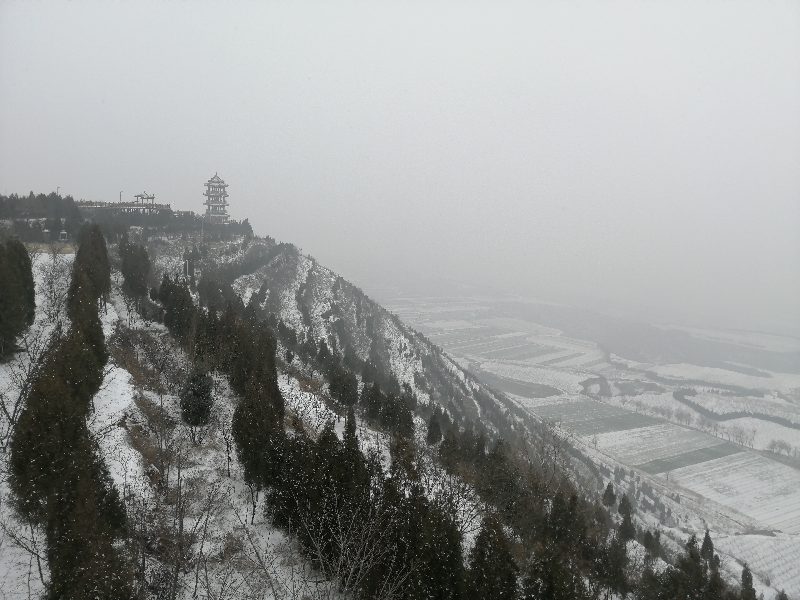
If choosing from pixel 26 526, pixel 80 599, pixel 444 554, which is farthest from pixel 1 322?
pixel 444 554

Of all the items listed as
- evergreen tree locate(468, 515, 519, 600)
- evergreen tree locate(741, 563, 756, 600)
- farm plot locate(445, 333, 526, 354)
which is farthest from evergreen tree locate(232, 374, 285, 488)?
farm plot locate(445, 333, 526, 354)

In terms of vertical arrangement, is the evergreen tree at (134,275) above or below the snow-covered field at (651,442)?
above

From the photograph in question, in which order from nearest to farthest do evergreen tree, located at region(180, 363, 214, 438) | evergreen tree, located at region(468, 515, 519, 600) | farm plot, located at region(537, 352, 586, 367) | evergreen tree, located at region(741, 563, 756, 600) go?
evergreen tree, located at region(468, 515, 519, 600) → evergreen tree, located at region(180, 363, 214, 438) → evergreen tree, located at region(741, 563, 756, 600) → farm plot, located at region(537, 352, 586, 367)

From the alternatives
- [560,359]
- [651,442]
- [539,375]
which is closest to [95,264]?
[651,442]

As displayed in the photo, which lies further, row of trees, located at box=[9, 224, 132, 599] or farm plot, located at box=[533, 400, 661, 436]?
farm plot, located at box=[533, 400, 661, 436]

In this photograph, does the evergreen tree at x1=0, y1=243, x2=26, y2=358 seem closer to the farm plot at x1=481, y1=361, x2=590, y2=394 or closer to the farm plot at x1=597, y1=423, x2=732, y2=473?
the farm plot at x1=597, y1=423, x2=732, y2=473

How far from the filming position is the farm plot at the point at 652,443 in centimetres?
7688

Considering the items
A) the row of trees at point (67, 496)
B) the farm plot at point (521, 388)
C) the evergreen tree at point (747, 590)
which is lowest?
the farm plot at point (521, 388)

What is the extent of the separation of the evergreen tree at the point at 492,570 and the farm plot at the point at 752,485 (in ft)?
220

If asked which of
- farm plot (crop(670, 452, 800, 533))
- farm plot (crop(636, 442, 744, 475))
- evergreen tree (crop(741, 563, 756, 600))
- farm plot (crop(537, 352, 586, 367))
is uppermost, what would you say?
evergreen tree (crop(741, 563, 756, 600))

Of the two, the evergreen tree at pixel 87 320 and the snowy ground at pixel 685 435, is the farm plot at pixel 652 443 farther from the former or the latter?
the evergreen tree at pixel 87 320

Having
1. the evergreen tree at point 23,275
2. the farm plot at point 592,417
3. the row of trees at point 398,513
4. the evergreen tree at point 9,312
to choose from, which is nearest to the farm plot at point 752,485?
the farm plot at point 592,417

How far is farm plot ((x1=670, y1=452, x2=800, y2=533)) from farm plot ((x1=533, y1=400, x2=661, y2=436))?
16.5 metres

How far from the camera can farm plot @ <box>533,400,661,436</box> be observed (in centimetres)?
8831
